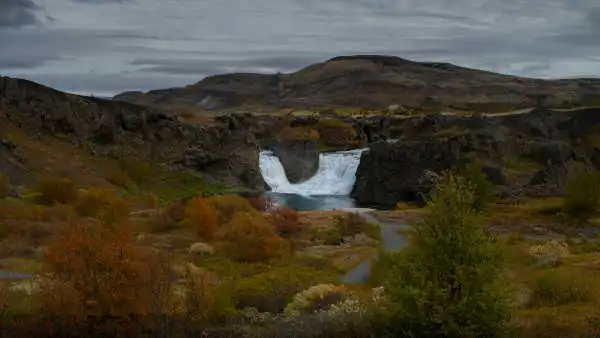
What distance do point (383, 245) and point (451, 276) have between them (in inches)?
1175

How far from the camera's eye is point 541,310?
82.7 ft

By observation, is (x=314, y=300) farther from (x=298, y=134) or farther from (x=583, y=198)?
(x=298, y=134)

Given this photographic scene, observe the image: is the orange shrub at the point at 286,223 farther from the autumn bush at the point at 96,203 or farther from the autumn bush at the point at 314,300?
the autumn bush at the point at 314,300

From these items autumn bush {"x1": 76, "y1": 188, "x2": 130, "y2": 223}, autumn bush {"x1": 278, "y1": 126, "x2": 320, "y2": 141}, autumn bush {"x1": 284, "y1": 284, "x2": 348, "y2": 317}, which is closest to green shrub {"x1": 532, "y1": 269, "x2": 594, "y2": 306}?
autumn bush {"x1": 284, "y1": 284, "x2": 348, "y2": 317}

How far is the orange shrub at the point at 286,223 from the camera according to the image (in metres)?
49.0

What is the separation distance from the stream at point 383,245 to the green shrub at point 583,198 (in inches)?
501

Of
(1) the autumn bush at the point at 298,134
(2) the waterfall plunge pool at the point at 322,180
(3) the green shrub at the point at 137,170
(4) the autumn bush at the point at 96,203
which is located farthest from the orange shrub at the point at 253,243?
(1) the autumn bush at the point at 298,134

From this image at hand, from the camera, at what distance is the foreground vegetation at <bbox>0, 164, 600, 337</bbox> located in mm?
17406

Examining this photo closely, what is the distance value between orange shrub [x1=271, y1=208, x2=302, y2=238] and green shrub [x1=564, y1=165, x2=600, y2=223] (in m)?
21.3

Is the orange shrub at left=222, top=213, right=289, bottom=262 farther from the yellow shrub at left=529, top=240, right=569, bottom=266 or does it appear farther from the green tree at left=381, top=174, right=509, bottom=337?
the green tree at left=381, top=174, right=509, bottom=337

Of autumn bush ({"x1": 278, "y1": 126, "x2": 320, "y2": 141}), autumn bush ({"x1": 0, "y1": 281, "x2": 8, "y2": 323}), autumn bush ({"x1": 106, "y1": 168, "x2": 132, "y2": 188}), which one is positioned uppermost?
autumn bush ({"x1": 0, "y1": 281, "x2": 8, "y2": 323})

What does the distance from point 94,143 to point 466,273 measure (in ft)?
232

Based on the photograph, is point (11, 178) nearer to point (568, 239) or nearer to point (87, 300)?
point (568, 239)

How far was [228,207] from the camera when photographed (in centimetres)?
5156
